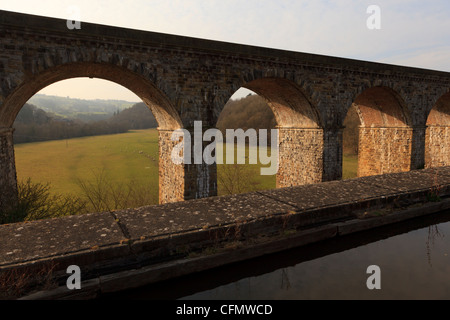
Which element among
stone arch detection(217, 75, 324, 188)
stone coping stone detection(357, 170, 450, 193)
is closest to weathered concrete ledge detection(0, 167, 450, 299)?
stone coping stone detection(357, 170, 450, 193)

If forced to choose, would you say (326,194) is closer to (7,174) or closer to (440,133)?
(7,174)

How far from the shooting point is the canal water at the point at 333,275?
416 cm

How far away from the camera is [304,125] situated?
10.7 m

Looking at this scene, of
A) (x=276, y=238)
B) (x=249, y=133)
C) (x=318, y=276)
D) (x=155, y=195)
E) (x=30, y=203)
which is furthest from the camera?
(x=249, y=133)

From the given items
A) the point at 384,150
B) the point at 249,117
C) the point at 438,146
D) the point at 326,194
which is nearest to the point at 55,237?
the point at 326,194

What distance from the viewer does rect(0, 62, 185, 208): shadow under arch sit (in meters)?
6.41

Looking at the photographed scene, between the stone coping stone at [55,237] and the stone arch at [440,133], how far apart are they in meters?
16.7

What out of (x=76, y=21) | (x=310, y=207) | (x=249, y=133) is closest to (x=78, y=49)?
(x=76, y=21)

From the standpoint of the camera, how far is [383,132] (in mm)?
13523

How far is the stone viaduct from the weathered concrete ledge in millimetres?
2352

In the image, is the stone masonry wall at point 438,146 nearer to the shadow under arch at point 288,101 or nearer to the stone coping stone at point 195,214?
the shadow under arch at point 288,101

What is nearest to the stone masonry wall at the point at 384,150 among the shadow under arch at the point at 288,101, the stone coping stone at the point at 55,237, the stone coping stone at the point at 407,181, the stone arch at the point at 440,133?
the stone coping stone at the point at 407,181

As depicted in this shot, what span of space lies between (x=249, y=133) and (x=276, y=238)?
88.8ft
